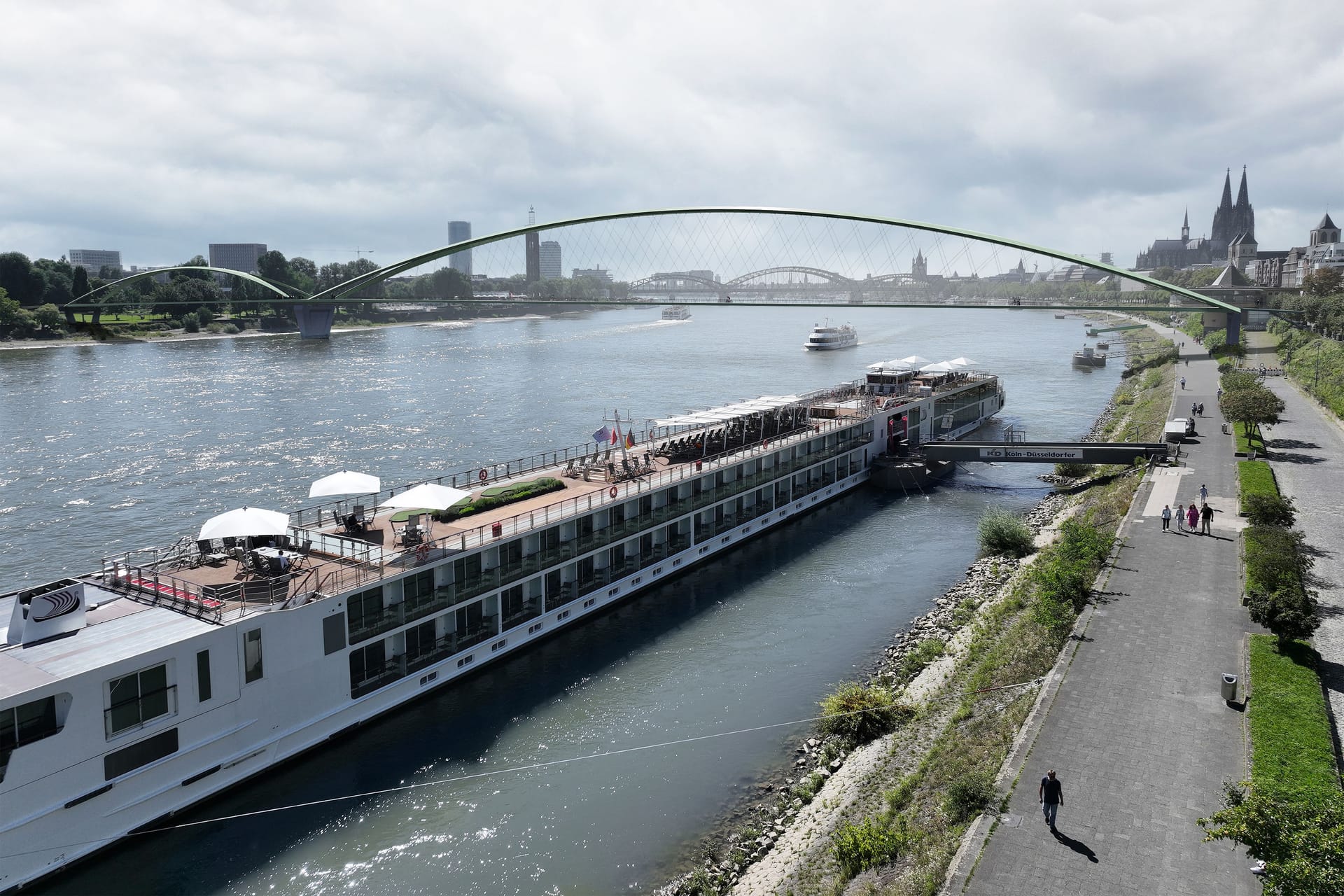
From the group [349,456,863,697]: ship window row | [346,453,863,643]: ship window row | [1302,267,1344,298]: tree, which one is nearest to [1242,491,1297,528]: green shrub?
[346,453,863,643]: ship window row

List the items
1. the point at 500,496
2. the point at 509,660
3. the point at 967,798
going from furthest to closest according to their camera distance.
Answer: the point at 500,496
the point at 509,660
the point at 967,798

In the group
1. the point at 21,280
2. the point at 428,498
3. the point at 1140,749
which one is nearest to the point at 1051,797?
the point at 1140,749

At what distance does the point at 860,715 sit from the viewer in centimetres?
1938

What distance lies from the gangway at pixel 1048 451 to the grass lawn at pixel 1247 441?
9.72 ft

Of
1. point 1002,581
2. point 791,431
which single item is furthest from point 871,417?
point 1002,581

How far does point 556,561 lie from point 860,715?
9095 mm

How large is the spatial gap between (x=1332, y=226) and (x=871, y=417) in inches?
7227

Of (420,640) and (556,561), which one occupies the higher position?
(556,561)

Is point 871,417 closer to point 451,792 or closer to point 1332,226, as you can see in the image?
point 451,792

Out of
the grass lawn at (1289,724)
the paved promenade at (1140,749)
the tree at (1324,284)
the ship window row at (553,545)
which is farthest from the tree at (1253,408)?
the tree at (1324,284)

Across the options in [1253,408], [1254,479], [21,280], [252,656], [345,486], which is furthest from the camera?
[21,280]

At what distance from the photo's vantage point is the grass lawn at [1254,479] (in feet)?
99.2

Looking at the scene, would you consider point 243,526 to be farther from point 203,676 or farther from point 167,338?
point 167,338

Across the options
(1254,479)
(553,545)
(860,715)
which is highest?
(1254,479)
